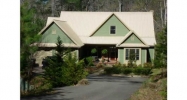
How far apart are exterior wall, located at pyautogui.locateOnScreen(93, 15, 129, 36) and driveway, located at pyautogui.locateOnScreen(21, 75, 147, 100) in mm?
6790

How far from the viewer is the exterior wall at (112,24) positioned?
14991mm

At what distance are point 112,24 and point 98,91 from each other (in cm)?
939

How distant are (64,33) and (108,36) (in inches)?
214

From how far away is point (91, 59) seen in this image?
8961 mm

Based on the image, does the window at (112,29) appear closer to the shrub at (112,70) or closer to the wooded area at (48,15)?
the wooded area at (48,15)

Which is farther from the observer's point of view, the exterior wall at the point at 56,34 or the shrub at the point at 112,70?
the shrub at the point at 112,70

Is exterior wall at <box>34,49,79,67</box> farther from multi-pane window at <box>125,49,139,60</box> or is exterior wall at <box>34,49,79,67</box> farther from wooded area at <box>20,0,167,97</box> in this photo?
Result: multi-pane window at <box>125,49,139,60</box>

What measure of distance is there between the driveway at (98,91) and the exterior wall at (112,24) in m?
6.79

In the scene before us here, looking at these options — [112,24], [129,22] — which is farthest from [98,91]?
[112,24]

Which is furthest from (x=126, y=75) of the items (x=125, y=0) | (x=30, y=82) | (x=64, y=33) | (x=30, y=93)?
(x=125, y=0)

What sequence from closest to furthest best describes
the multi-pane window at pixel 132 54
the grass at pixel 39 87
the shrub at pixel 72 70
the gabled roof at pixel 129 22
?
the grass at pixel 39 87
the shrub at pixel 72 70
the multi-pane window at pixel 132 54
the gabled roof at pixel 129 22

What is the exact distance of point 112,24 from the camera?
621 inches

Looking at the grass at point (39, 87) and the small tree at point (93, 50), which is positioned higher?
the small tree at point (93, 50)

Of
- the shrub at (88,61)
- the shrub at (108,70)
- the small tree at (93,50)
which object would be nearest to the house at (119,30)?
the small tree at (93,50)
